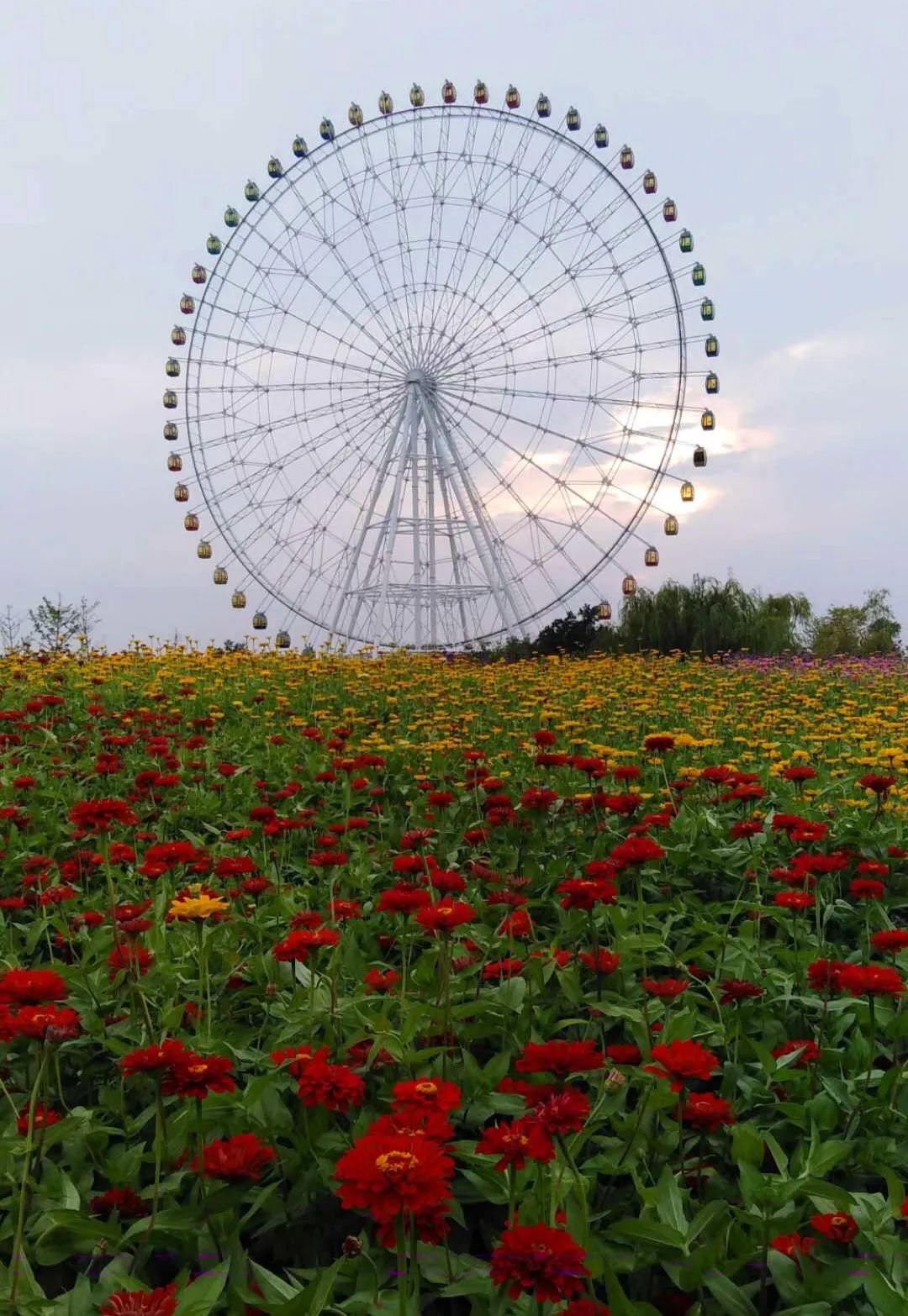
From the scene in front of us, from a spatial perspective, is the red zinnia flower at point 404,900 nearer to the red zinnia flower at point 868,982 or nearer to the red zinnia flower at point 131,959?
the red zinnia flower at point 131,959

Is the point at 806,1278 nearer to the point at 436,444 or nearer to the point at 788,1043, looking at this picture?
the point at 788,1043

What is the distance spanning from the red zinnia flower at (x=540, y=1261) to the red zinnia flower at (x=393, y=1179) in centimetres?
10

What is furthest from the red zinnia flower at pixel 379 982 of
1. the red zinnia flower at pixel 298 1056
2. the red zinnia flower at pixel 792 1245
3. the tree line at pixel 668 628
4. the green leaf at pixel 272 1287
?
the tree line at pixel 668 628

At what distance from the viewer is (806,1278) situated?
5.26 feet

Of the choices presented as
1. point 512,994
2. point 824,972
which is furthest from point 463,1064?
point 824,972

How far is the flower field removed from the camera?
59.8 inches

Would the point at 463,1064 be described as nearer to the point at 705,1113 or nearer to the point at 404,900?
the point at 404,900

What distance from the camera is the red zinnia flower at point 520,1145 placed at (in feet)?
4.26

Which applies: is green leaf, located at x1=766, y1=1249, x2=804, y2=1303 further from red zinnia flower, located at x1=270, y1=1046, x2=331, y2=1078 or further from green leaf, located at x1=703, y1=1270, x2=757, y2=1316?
red zinnia flower, located at x1=270, y1=1046, x2=331, y2=1078

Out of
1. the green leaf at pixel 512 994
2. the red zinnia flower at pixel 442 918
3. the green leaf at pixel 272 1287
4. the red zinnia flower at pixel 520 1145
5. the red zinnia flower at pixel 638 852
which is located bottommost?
the green leaf at pixel 272 1287

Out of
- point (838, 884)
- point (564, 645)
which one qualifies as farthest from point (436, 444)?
point (838, 884)

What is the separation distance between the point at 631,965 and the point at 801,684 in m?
7.74

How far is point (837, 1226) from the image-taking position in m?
1.60

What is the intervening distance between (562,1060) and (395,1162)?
36 cm
